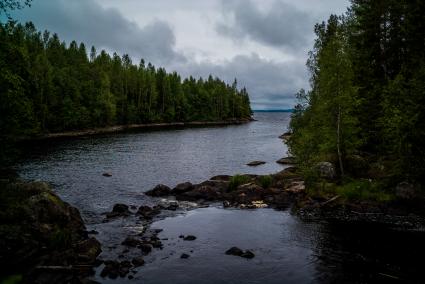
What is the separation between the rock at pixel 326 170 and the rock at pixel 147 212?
59.1 feet

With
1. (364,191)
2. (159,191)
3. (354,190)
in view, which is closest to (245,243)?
(354,190)

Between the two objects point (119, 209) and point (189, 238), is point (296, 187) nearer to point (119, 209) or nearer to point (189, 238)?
point (189, 238)

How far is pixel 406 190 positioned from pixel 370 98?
13996 millimetres

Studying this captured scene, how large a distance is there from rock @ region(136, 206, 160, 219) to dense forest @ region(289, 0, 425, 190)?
15.9 m

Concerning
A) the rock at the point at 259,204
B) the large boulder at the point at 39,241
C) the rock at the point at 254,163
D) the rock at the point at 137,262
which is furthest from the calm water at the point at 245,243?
the rock at the point at 254,163

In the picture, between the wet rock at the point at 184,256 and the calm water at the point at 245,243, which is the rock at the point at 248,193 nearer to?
the calm water at the point at 245,243

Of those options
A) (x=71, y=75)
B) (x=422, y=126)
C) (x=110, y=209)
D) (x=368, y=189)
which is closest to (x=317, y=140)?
(x=368, y=189)

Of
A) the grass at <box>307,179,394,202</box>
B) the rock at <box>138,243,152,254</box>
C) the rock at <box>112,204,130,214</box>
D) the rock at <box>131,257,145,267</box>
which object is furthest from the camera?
the grass at <box>307,179,394,202</box>

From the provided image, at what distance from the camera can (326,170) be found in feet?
140

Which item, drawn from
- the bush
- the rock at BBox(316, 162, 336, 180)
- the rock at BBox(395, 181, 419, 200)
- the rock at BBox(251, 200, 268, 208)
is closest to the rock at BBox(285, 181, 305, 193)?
the rock at BBox(316, 162, 336, 180)

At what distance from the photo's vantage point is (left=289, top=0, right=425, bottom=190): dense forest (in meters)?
35.9

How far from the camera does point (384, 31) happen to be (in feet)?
155

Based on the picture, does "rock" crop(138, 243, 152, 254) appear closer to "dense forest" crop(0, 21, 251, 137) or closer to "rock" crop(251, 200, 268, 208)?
"rock" crop(251, 200, 268, 208)

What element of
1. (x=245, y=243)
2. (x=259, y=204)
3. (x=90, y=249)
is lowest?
(x=245, y=243)
